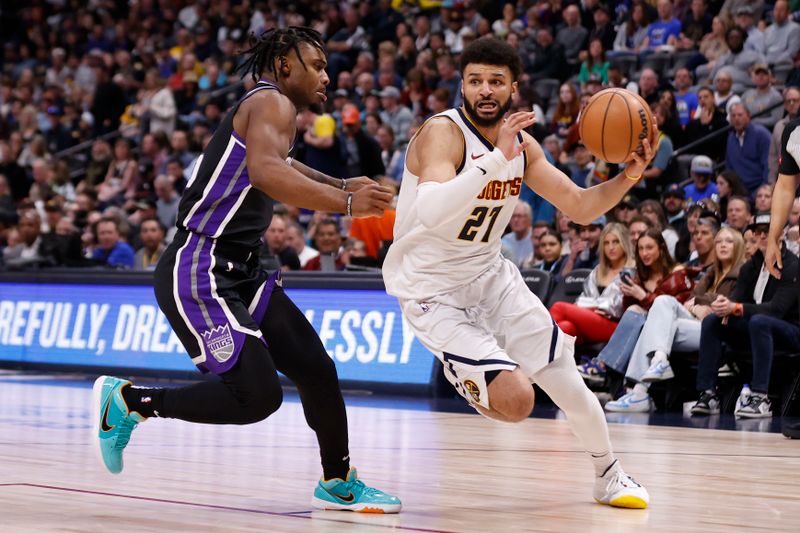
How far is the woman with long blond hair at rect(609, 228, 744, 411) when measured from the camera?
9.25m

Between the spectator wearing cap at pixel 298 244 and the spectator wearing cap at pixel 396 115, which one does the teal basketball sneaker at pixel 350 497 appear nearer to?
the spectator wearing cap at pixel 298 244

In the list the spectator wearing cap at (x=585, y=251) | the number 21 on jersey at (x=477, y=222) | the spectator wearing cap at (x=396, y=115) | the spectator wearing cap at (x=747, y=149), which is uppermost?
the spectator wearing cap at (x=396, y=115)

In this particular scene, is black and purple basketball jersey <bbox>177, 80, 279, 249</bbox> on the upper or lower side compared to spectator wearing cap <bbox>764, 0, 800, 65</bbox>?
lower

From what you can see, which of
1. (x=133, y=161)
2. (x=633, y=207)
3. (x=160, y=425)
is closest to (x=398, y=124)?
(x=133, y=161)

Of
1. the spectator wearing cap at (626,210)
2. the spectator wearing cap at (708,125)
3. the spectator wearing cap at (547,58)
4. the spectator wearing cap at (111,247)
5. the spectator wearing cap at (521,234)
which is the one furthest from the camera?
the spectator wearing cap at (547,58)

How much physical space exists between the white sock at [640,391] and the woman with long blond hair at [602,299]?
652 mm

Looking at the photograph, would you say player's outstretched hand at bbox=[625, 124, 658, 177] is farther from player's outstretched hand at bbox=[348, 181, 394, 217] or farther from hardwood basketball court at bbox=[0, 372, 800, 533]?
hardwood basketball court at bbox=[0, 372, 800, 533]

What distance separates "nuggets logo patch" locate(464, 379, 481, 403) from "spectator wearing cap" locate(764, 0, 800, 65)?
1002cm

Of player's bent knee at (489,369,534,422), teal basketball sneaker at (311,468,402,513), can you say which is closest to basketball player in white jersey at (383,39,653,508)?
player's bent knee at (489,369,534,422)

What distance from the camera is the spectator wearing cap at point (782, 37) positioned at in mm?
13430

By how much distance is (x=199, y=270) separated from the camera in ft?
14.9

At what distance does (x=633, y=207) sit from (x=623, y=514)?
7.02 metres

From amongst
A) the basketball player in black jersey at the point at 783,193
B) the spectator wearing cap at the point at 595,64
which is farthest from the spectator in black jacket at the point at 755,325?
the spectator wearing cap at the point at 595,64

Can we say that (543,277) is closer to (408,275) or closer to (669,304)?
(669,304)
